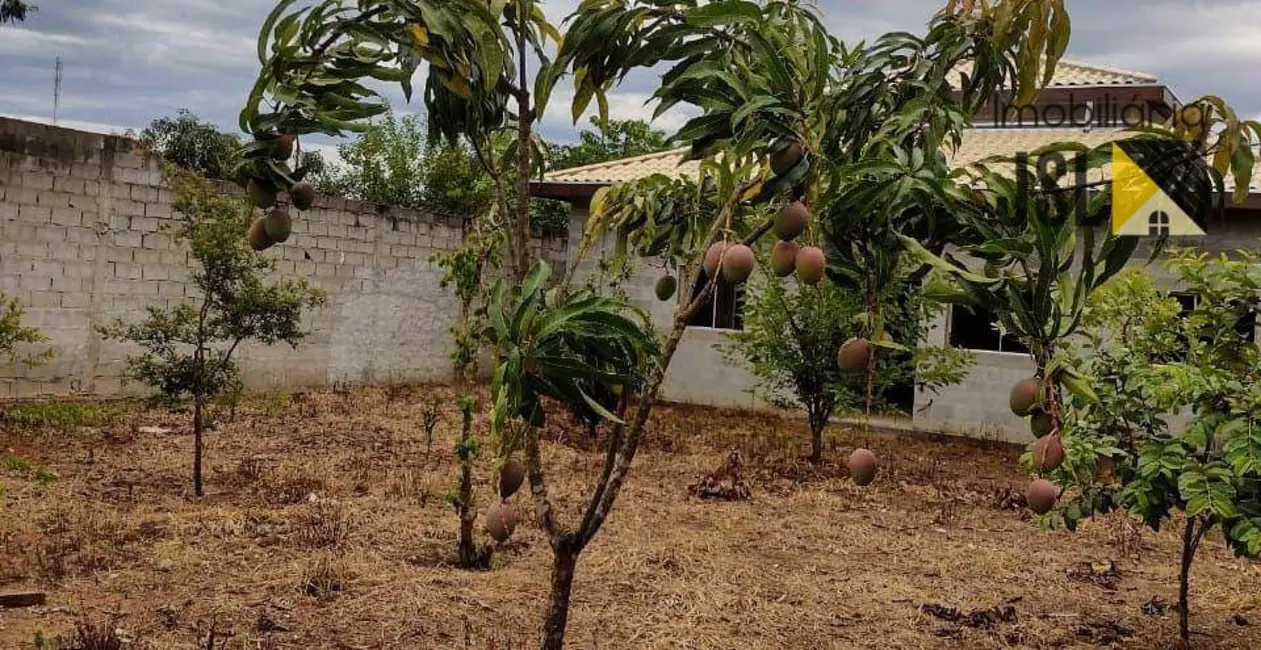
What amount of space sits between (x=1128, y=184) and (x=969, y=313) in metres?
9.60

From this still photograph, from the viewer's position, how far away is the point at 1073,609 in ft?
Result: 16.2

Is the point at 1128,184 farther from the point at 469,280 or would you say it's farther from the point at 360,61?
the point at 469,280

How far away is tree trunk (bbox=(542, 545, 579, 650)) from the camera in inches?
119

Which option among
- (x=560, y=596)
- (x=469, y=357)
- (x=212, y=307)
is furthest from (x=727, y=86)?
(x=212, y=307)

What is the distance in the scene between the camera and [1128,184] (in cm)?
201

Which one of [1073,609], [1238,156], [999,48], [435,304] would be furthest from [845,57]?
[435,304]

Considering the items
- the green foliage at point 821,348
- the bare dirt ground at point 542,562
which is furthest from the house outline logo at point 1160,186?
the green foliage at point 821,348

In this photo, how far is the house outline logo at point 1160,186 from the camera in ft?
6.56

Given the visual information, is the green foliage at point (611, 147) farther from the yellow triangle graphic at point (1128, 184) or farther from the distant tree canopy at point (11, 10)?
the yellow triangle graphic at point (1128, 184)

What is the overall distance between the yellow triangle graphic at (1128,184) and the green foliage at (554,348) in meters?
1.02

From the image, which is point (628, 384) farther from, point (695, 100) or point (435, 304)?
point (435, 304)

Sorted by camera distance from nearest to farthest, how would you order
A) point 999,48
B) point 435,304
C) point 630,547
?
point 999,48 → point 630,547 → point 435,304

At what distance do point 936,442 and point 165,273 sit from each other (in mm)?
8102

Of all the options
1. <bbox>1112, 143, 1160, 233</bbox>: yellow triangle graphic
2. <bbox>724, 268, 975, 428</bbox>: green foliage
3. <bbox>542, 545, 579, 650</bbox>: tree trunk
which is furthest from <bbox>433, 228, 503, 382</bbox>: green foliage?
<bbox>724, 268, 975, 428</bbox>: green foliage
